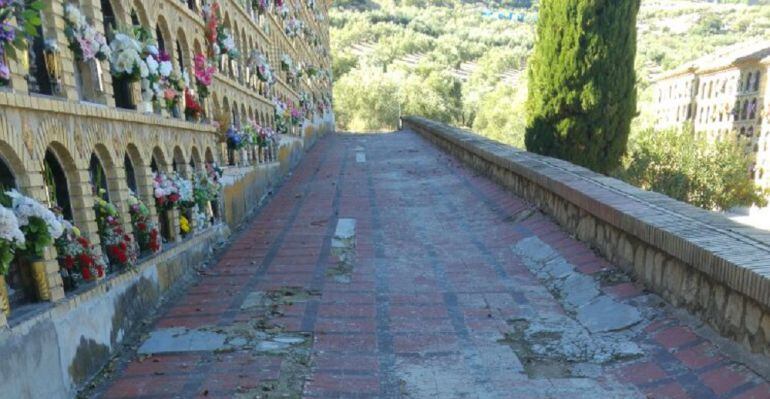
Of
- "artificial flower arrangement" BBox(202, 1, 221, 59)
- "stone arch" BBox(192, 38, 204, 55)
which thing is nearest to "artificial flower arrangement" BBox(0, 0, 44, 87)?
"stone arch" BBox(192, 38, 204, 55)

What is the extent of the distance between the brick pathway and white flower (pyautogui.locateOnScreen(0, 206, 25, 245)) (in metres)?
1.16

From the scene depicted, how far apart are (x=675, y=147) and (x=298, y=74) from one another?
16456 mm

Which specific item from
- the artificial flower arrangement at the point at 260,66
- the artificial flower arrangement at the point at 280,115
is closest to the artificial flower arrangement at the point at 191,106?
the artificial flower arrangement at the point at 260,66

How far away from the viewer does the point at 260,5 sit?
10492mm

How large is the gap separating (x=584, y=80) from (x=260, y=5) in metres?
7.84

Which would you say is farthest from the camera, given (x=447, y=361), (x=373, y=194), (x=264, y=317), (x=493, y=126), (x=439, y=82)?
(x=439, y=82)

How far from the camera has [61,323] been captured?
3.06 m

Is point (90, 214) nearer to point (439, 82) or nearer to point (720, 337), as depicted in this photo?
point (720, 337)

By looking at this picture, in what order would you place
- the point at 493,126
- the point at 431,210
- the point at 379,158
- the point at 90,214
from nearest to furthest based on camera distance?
the point at 90,214
the point at 431,210
the point at 379,158
the point at 493,126

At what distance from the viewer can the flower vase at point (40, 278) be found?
299 centimetres

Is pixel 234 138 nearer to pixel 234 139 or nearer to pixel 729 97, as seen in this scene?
pixel 234 139

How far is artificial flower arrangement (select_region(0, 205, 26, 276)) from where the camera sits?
2.43m

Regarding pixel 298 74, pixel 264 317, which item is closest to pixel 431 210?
pixel 264 317

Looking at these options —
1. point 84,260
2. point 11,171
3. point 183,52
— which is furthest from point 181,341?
point 183,52
